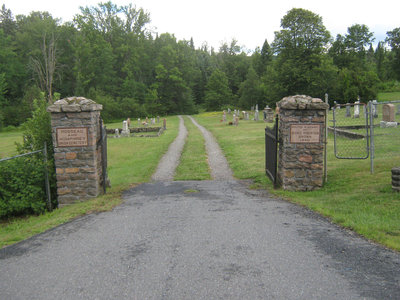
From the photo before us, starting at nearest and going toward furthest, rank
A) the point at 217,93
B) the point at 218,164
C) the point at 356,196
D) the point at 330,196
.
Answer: the point at 356,196 < the point at 330,196 < the point at 218,164 < the point at 217,93

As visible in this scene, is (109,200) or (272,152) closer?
(109,200)

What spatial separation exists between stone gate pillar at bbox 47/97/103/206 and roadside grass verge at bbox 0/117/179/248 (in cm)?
39

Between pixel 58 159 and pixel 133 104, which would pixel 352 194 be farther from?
pixel 133 104

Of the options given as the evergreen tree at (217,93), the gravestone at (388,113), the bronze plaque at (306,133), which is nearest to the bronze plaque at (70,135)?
the bronze plaque at (306,133)

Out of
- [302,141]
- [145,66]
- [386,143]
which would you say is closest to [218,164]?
[302,141]

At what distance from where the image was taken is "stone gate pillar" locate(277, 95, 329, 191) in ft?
27.8

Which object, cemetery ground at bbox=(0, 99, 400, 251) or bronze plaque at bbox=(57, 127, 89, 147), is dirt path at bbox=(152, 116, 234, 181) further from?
bronze plaque at bbox=(57, 127, 89, 147)

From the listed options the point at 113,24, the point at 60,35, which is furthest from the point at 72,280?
the point at 113,24

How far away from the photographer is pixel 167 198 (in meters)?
8.45

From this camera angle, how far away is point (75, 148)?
341 inches

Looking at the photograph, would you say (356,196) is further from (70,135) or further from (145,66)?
(145,66)

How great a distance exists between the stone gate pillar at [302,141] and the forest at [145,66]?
1506 inches

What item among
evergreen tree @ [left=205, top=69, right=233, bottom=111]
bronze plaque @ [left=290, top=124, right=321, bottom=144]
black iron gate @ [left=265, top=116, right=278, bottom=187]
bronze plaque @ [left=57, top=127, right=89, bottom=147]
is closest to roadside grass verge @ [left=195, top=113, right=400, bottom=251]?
black iron gate @ [left=265, top=116, right=278, bottom=187]

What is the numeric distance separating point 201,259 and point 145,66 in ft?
252
